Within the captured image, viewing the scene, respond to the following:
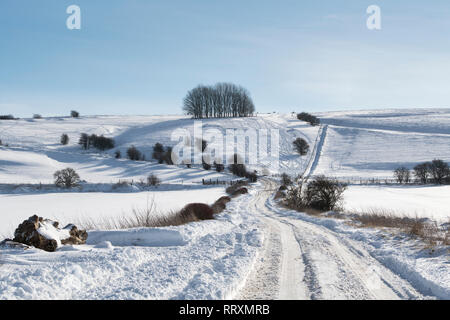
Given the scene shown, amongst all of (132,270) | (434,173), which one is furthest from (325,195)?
(434,173)

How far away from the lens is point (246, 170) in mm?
75062

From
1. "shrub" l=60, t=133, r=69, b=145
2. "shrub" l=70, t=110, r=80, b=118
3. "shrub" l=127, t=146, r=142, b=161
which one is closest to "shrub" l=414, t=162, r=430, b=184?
"shrub" l=127, t=146, r=142, b=161

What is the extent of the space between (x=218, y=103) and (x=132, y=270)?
139m

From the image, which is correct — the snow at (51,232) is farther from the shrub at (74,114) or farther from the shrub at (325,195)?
the shrub at (74,114)

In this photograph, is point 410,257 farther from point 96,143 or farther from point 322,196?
point 96,143

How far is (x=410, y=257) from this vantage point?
8203 mm

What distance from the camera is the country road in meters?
5.81

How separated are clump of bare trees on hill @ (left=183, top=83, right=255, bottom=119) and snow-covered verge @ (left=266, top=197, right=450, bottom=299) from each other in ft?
435

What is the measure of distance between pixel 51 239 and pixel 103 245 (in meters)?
1.27

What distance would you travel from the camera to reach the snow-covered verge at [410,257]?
6188 millimetres

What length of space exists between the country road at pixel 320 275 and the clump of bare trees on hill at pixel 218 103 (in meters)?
134

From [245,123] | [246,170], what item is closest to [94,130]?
[245,123]
